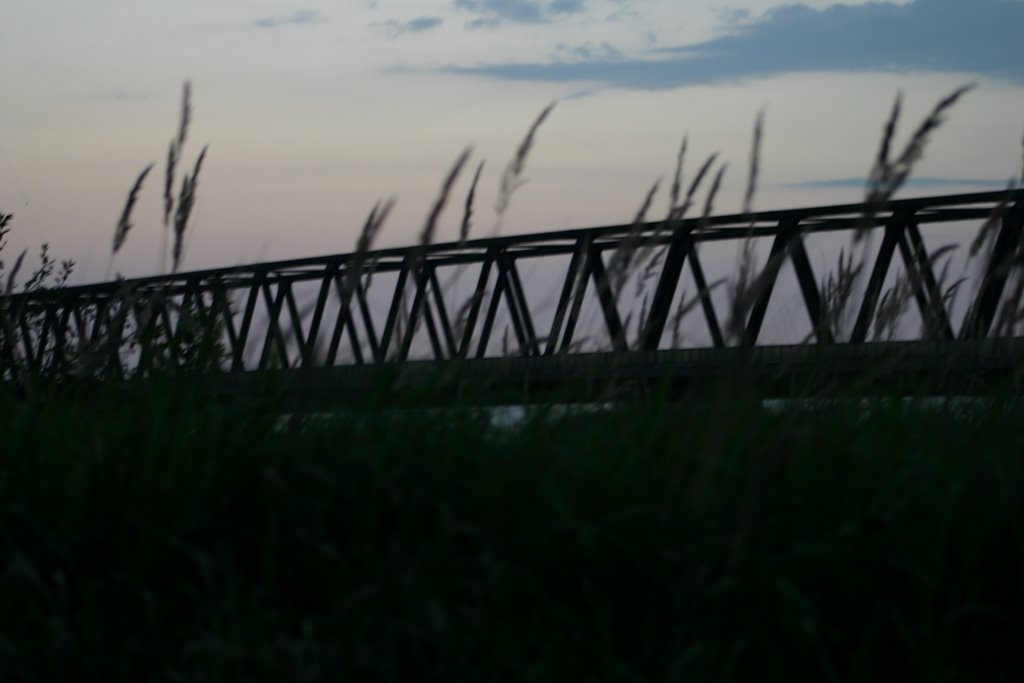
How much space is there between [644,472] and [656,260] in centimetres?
168

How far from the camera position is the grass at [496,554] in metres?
2.59

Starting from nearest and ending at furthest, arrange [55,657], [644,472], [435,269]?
[55,657] < [644,472] < [435,269]

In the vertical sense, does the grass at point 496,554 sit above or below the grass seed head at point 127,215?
below

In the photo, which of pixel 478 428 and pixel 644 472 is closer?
pixel 644 472

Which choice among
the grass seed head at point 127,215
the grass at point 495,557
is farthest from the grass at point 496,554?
the grass seed head at point 127,215

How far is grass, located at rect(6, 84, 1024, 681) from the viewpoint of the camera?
8.51ft

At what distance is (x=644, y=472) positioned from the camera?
3023 mm

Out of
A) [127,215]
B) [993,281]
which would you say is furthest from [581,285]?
[993,281]

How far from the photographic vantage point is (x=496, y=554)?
2.78 meters

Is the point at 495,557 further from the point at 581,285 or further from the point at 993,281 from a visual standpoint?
the point at 993,281

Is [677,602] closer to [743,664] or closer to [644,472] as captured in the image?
[743,664]

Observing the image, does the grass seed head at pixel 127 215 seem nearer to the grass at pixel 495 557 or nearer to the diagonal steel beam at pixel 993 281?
the grass at pixel 495 557

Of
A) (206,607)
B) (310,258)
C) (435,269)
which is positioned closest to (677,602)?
(206,607)

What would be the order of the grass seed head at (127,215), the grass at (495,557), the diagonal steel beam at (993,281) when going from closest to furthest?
the grass at (495,557) < the grass seed head at (127,215) < the diagonal steel beam at (993,281)
